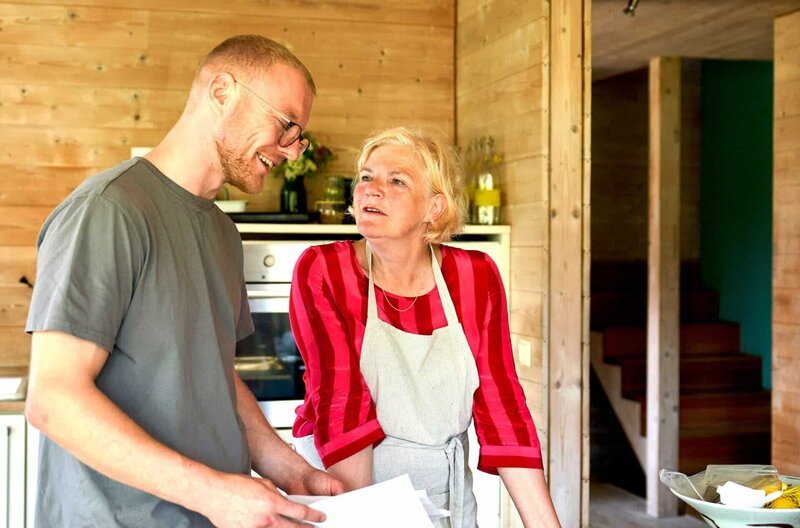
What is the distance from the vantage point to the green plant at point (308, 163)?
12.0 ft

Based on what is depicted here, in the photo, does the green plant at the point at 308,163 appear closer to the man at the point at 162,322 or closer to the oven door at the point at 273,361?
the oven door at the point at 273,361

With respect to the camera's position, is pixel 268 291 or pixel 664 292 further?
pixel 664 292

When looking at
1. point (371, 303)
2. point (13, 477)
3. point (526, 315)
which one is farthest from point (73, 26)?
point (371, 303)

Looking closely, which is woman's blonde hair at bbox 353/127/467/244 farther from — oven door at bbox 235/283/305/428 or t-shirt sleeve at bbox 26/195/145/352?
oven door at bbox 235/283/305/428

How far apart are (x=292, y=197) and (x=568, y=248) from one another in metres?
1.11

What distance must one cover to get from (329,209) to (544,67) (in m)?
0.95

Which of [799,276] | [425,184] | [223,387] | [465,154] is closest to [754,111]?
[799,276]

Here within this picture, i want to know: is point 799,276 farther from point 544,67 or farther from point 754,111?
point 754,111

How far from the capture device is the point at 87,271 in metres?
1.23

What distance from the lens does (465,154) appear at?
389cm

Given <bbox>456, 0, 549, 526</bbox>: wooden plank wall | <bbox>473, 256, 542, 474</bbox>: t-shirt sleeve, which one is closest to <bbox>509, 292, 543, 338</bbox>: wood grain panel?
<bbox>456, 0, 549, 526</bbox>: wooden plank wall

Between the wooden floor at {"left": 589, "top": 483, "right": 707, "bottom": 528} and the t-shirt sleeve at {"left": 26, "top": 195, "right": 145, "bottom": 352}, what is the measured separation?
3.81 metres

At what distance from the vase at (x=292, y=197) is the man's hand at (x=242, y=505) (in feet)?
8.17

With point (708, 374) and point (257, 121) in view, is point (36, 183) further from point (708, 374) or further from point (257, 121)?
point (708, 374)
